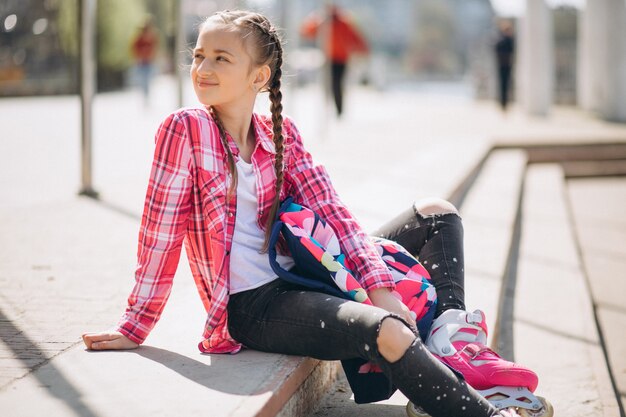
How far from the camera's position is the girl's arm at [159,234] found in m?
2.82

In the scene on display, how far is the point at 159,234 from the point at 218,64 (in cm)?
59

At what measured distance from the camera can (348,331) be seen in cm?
261

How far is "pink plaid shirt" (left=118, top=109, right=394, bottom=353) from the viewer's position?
282 centimetres

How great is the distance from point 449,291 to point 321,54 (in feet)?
37.8

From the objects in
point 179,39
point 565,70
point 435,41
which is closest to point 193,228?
point 179,39

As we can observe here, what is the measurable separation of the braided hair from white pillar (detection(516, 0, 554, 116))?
57.1 feet

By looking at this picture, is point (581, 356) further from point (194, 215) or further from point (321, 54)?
point (321, 54)

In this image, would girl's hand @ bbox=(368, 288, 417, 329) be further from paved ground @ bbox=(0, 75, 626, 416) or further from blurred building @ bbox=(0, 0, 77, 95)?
blurred building @ bbox=(0, 0, 77, 95)

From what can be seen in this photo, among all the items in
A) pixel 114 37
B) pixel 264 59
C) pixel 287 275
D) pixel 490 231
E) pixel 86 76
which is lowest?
pixel 490 231

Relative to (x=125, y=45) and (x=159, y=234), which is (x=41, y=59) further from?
(x=159, y=234)

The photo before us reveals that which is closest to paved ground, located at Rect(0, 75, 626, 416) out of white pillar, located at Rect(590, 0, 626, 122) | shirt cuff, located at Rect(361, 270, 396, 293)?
shirt cuff, located at Rect(361, 270, 396, 293)

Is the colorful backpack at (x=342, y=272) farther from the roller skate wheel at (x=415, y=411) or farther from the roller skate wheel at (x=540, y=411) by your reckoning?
the roller skate wheel at (x=540, y=411)

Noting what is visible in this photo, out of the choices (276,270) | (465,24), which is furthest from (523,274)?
(465,24)

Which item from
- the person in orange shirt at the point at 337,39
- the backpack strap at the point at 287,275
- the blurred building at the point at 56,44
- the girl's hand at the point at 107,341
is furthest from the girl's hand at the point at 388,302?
the person in orange shirt at the point at 337,39
